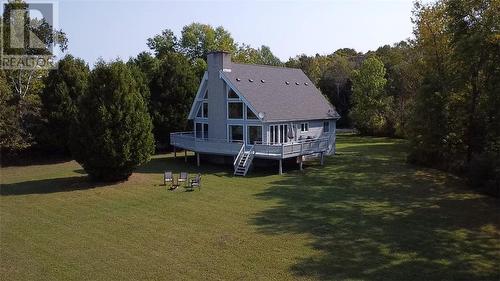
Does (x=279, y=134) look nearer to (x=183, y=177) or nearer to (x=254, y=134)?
(x=254, y=134)

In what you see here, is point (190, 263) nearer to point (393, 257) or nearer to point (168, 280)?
point (168, 280)

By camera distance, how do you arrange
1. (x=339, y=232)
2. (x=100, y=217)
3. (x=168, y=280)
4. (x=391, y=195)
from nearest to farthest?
(x=168, y=280), (x=339, y=232), (x=100, y=217), (x=391, y=195)

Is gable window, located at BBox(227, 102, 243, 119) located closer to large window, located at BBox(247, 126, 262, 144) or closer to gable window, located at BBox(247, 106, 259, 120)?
gable window, located at BBox(247, 106, 259, 120)

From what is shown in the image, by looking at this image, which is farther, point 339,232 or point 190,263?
point 339,232

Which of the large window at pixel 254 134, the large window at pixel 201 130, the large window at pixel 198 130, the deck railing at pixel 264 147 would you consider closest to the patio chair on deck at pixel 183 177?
the deck railing at pixel 264 147

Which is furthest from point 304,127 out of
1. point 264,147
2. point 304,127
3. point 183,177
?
point 183,177

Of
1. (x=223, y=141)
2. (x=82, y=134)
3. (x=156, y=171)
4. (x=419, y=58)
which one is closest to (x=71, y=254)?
(x=82, y=134)
